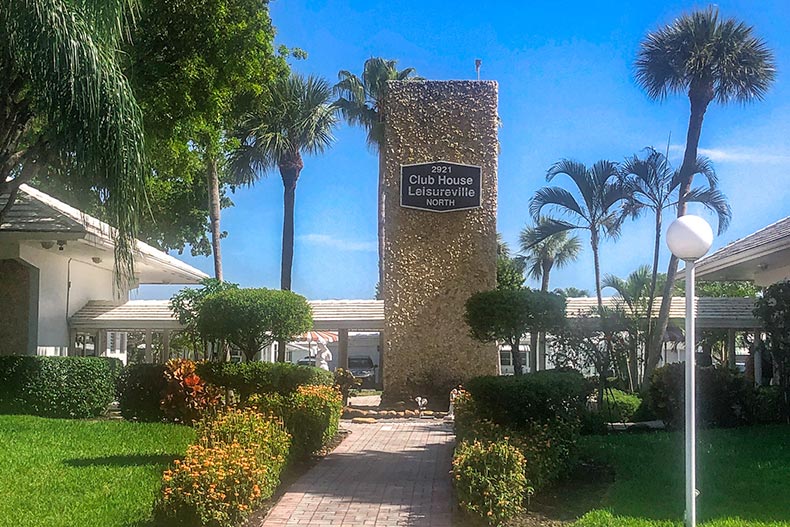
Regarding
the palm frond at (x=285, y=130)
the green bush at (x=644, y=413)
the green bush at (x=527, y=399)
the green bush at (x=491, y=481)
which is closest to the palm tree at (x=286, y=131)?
the palm frond at (x=285, y=130)

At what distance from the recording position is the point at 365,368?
3884 centimetres

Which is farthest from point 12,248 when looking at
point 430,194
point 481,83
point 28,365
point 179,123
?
point 481,83

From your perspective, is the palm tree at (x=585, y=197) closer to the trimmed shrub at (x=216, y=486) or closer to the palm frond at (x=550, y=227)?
the palm frond at (x=550, y=227)

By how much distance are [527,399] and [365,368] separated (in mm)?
28887

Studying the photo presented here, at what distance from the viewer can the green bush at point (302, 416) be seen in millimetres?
10352

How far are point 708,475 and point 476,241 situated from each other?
10.3m

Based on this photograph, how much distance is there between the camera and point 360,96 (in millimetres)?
29562

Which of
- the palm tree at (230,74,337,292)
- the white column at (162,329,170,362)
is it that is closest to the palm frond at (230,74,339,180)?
the palm tree at (230,74,337,292)

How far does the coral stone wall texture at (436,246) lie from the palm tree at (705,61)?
3.45 m

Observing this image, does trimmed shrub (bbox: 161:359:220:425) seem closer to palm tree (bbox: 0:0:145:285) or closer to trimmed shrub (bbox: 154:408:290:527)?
palm tree (bbox: 0:0:145:285)

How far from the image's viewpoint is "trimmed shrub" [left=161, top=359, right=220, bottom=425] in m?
14.4

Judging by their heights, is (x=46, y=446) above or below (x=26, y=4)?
below

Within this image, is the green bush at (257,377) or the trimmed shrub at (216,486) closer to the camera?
the trimmed shrub at (216,486)

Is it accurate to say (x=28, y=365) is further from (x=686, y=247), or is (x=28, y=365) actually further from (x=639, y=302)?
(x=639, y=302)
